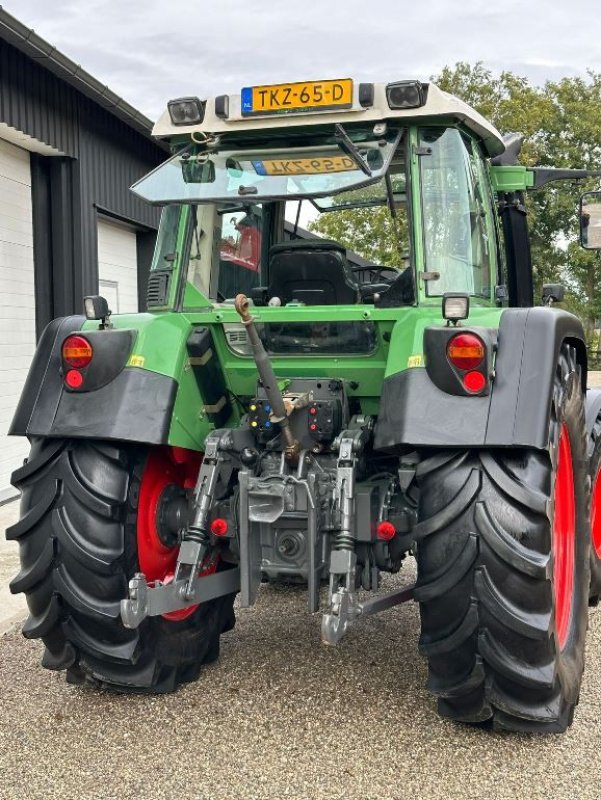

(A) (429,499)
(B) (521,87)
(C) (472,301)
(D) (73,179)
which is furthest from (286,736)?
(B) (521,87)

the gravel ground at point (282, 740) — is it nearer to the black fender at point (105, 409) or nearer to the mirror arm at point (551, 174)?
the black fender at point (105, 409)

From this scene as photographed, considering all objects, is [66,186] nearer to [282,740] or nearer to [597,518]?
[597,518]

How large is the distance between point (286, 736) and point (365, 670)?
→ 31.1 inches

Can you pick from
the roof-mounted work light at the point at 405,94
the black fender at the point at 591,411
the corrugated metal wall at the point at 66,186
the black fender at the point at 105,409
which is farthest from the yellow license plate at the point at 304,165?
the corrugated metal wall at the point at 66,186

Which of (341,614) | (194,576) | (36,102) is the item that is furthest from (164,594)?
(36,102)

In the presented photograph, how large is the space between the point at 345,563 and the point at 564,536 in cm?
120

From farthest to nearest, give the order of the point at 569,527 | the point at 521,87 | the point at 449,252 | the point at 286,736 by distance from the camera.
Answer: the point at 521,87, the point at 569,527, the point at 449,252, the point at 286,736

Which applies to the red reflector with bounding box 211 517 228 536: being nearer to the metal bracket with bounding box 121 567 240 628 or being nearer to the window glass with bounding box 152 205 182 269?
the metal bracket with bounding box 121 567 240 628

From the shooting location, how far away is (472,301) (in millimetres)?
4066

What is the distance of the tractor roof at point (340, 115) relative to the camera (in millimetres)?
3867

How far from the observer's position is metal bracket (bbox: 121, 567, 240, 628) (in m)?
3.61

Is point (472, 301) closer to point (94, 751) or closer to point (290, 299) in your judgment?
point (290, 299)

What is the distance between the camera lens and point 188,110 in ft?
13.8

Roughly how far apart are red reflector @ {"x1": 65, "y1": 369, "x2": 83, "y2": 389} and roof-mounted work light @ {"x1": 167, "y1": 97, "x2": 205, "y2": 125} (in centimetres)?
124
